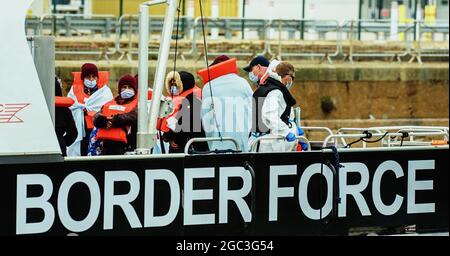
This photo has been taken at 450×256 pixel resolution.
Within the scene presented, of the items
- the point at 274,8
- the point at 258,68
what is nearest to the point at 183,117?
the point at 258,68

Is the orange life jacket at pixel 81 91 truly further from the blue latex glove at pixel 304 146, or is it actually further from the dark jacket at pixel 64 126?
the blue latex glove at pixel 304 146

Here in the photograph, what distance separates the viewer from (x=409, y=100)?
80.2 feet

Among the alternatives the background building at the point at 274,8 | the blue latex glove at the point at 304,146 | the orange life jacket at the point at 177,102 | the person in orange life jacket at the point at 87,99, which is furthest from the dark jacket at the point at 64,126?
the background building at the point at 274,8

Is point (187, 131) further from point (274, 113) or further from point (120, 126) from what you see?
point (274, 113)

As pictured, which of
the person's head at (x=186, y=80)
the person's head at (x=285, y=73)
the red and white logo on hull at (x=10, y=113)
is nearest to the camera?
the red and white logo on hull at (x=10, y=113)

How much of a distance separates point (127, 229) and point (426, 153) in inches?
109

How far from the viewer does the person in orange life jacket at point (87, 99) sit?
12180mm

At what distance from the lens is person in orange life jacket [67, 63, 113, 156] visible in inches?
480

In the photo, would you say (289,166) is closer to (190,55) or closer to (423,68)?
(190,55)

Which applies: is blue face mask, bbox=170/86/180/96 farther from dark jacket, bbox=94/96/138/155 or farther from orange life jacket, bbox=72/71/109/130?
orange life jacket, bbox=72/71/109/130

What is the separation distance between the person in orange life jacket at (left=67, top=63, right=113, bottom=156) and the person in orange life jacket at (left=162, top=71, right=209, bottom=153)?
62cm

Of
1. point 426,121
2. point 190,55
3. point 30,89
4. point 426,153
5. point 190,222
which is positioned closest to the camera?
point 30,89

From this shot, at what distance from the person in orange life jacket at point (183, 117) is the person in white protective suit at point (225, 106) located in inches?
6.8

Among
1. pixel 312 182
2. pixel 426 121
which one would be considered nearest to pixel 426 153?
pixel 312 182
